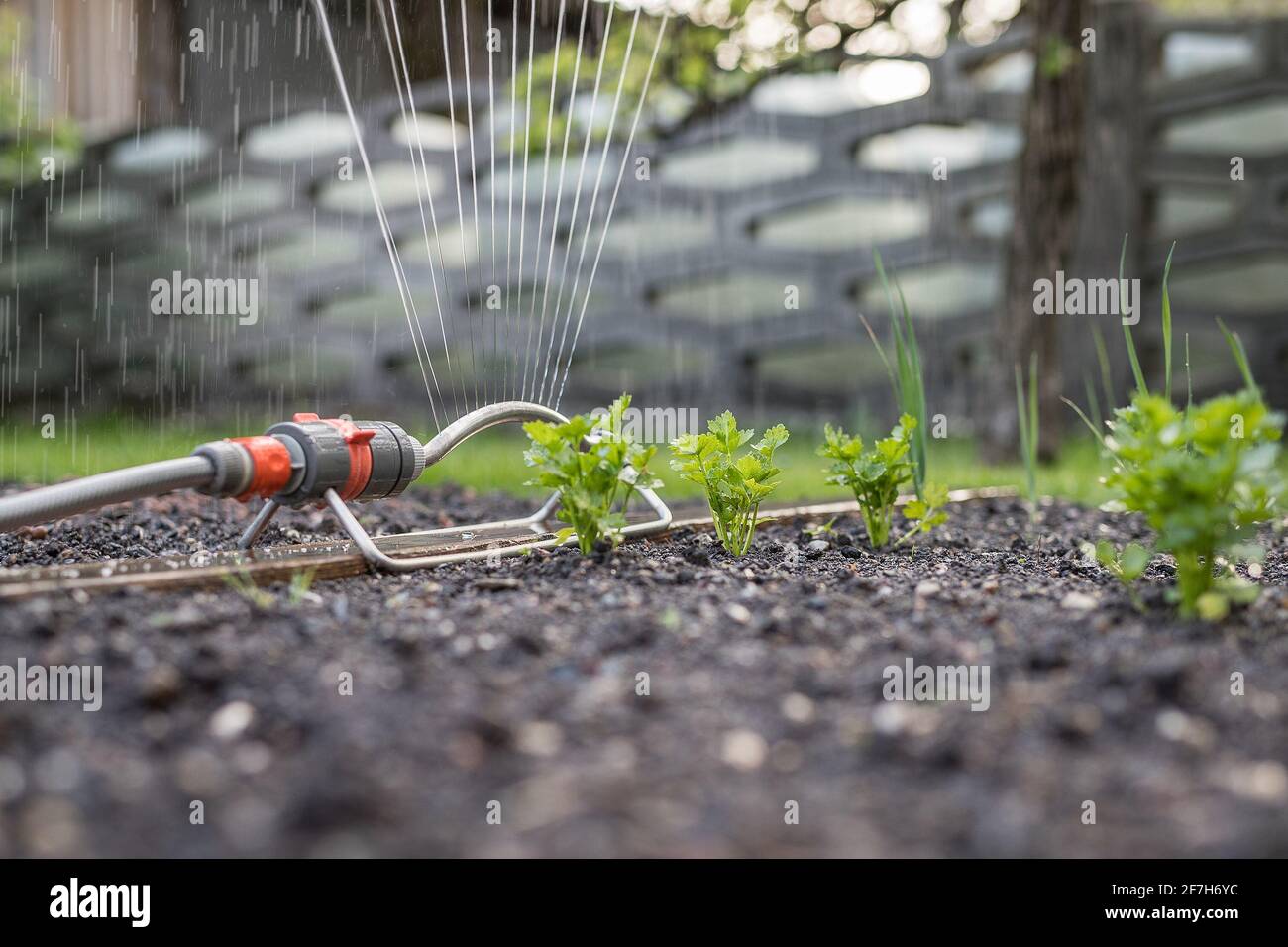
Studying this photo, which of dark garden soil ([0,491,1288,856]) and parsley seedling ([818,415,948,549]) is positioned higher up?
parsley seedling ([818,415,948,549])

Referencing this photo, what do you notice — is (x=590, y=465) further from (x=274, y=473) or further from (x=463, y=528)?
(x=463, y=528)

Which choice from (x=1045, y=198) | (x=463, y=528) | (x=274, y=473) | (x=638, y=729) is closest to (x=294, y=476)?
(x=274, y=473)

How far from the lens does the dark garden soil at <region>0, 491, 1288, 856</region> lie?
1.05 metres

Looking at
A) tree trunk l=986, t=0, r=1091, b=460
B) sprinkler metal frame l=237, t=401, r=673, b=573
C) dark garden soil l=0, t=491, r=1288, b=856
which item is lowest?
dark garden soil l=0, t=491, r=1288, b=856

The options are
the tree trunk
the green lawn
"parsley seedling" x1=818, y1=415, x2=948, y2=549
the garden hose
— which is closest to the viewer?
the garden hose

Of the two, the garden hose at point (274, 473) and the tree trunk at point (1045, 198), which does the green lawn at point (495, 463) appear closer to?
the tree trunk at point (1045, 198)

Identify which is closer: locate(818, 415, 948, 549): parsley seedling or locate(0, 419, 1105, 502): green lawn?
locate(818, 415, 948, 549): parsley seedling

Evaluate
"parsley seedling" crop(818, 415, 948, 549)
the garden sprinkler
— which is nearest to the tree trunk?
"parsley seedling" crop(818, 415, 948, 549)

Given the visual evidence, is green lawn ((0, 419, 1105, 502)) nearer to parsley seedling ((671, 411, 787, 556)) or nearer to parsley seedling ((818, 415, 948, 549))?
parsley seedling ((818, 415, 948, 549))

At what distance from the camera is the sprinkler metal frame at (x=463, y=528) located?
2.16 meters

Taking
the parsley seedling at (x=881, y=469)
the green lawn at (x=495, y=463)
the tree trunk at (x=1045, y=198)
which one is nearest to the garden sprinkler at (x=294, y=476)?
the parsley seedling at (x=881, y=469)

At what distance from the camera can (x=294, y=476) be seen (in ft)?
7.01

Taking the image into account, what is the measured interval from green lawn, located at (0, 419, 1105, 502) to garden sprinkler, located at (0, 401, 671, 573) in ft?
6.13

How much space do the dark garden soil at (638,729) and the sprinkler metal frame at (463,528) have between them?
0.67ft
